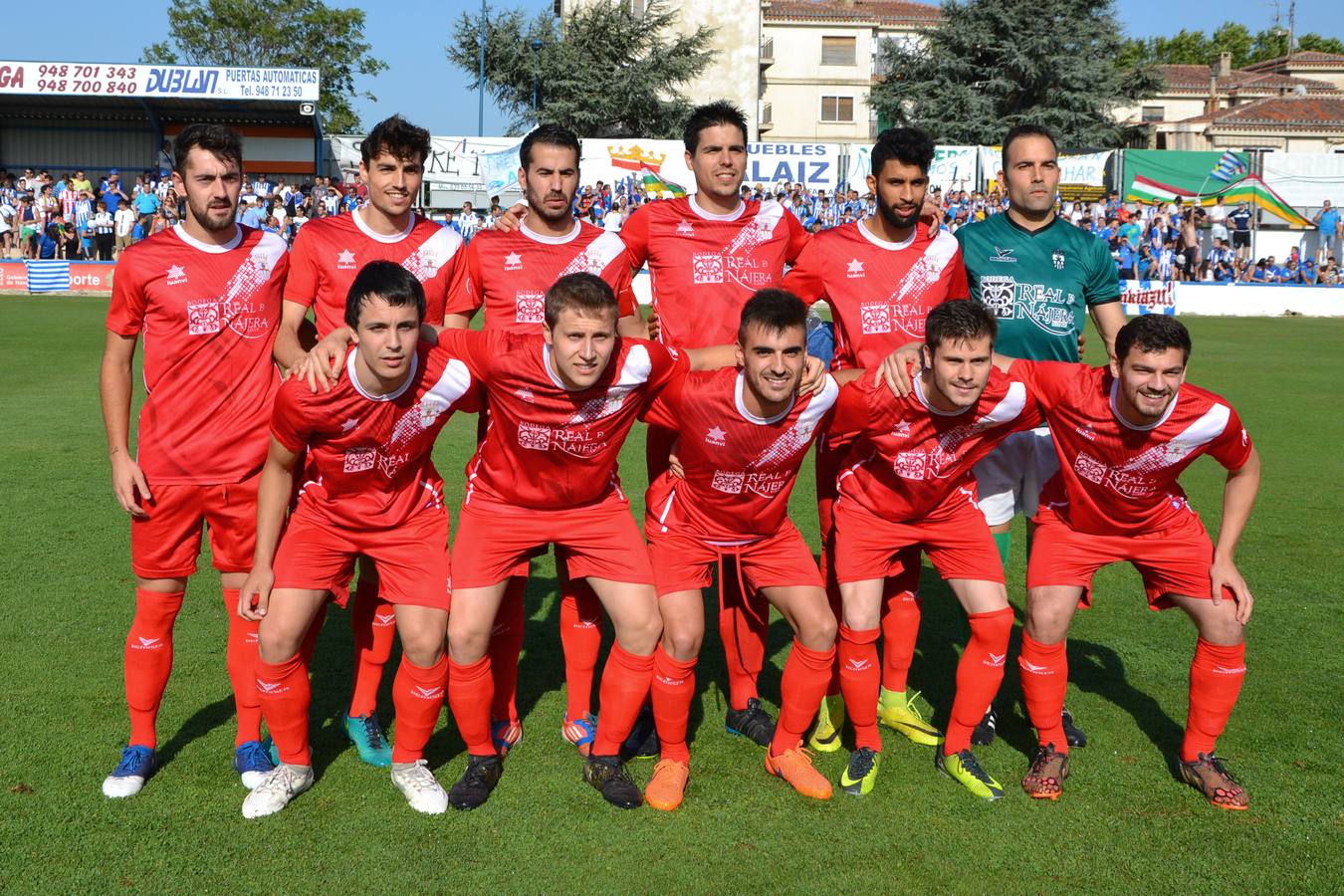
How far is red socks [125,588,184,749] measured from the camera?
4.29 metres

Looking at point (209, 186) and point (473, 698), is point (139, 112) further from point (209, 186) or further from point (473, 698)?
point (473, 698)

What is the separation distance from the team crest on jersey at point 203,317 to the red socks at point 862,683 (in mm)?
2746

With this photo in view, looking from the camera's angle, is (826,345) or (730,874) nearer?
(730,874)

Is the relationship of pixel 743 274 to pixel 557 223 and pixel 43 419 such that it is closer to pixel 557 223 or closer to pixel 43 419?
pixel 557 223

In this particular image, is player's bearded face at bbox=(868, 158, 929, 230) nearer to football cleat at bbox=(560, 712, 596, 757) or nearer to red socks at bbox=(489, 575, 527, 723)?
red socks at bbox=(489, 575, 527, 723)

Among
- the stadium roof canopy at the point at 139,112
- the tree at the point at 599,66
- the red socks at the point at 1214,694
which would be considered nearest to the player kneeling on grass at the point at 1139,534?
the red socks at the point at 1214,694

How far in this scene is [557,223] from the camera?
16.1 ft

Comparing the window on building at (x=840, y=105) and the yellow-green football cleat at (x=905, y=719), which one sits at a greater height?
the window on building at (x=840, y=105)

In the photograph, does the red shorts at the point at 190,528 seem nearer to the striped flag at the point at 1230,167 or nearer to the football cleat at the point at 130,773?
the football cleat at the point at 130,773

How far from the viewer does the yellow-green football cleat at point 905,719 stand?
482cm

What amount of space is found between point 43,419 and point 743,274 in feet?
29.5

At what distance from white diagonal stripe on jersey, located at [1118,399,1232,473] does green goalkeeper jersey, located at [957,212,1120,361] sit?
826 millimetres

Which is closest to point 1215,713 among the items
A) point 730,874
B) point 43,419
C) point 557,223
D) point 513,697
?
point 730,874

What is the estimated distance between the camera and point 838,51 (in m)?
59.5
